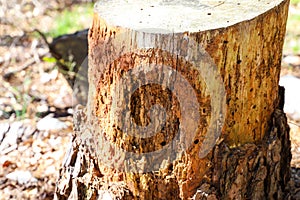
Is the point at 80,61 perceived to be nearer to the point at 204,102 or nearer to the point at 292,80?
the point at 292,80

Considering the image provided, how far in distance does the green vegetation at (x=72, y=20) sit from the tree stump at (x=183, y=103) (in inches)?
113

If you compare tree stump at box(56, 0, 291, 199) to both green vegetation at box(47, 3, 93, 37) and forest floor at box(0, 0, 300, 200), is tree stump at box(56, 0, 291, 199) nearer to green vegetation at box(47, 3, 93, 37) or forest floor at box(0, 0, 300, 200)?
forest floor at box(0, 0, 300, 200)

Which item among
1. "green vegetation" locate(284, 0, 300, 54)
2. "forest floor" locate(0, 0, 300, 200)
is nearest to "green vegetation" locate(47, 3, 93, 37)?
"forest floor" locate(0, 0, 300, 200)

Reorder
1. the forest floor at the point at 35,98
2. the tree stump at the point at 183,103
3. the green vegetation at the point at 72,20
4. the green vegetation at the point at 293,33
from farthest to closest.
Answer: the green vegetation at the point at 72,20, the green vegetation at the point at 293,33, the forest floor at the point at 35,98, the tree stump at the point at 183,103

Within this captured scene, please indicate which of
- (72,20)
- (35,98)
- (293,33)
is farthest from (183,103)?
(72,20)

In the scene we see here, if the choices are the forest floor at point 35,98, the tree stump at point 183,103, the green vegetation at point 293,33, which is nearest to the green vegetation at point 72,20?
the forest floor at point 35,98

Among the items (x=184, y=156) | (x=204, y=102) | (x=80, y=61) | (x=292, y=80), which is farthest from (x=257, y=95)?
(x=80, y=61)

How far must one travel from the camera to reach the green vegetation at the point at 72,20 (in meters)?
5.14

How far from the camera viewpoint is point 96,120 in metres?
2.35

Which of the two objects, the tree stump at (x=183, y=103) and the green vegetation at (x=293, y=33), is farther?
the green vegetation at (x=293, y=33)

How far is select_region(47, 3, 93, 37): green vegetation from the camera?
514 cm

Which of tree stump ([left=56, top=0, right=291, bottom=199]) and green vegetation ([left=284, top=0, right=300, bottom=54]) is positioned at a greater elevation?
green vegetation ([left=284, top=0, right=300, bottom=54])

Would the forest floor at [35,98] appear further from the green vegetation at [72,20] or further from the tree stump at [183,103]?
the tree stump at [183,103]

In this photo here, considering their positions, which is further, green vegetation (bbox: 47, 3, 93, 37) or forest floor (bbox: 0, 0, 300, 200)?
green vegetation (bbox: 47, 3, 93, 37)
